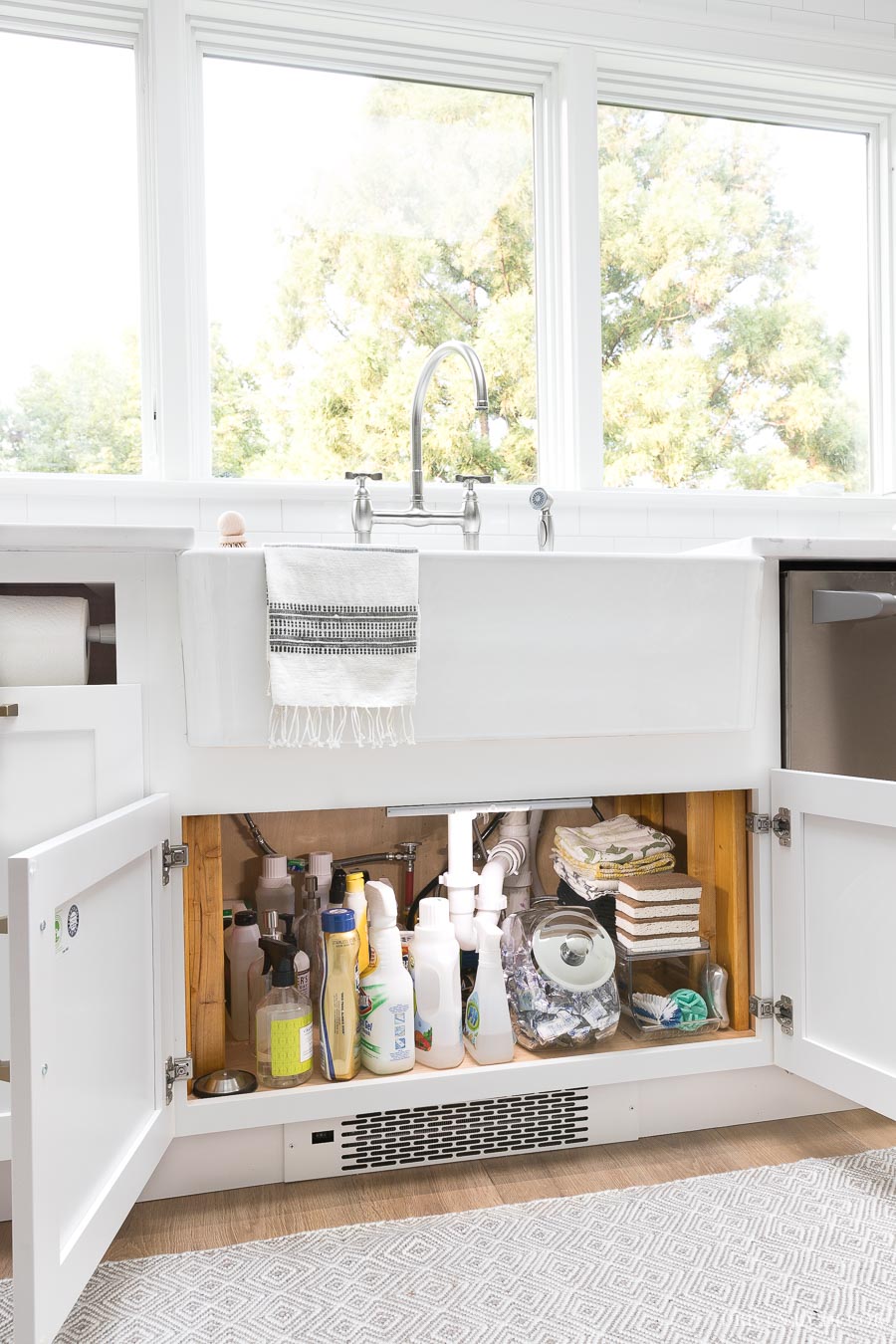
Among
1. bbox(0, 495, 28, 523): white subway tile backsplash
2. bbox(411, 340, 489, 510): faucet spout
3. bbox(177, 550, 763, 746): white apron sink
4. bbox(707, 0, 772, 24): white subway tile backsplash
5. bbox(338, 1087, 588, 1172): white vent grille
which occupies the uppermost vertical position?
bbox(707, 0, 772, 24): white subway tile backsplash

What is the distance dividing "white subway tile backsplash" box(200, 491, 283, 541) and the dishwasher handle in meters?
0.94

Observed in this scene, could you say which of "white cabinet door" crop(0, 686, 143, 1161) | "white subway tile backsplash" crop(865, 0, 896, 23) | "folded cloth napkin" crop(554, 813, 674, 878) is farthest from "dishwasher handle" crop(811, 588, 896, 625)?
"white subway tile backsplash" crop(865, 0, 896, 23)

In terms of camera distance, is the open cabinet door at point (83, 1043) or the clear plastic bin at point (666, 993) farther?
the clear plastic bin at point (666, 993)

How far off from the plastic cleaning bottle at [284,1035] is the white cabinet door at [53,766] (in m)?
0.34

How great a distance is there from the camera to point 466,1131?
1377 millimetres

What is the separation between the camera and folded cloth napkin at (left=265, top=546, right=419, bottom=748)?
3.81 ft

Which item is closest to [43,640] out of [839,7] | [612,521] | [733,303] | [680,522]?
[612,521]

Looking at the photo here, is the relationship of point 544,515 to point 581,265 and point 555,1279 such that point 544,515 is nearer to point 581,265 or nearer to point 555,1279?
point 581,265

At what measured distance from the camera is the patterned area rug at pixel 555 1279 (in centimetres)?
102

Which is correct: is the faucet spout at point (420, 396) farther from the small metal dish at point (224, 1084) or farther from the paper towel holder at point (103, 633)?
the small metal dish at point (224, 1084)

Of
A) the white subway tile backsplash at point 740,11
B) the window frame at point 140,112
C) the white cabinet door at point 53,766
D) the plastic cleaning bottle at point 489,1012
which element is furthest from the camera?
the white subway tile backsplash at point 740,11

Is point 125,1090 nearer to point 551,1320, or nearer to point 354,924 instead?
point 354,924

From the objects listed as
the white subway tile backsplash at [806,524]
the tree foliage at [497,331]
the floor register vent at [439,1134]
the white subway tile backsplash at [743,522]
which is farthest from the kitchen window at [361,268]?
the floor register vent at [439,1134]

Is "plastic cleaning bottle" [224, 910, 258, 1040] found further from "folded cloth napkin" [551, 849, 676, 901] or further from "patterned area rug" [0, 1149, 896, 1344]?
"folded cloth napkin" [551, 849, 676, 901]
